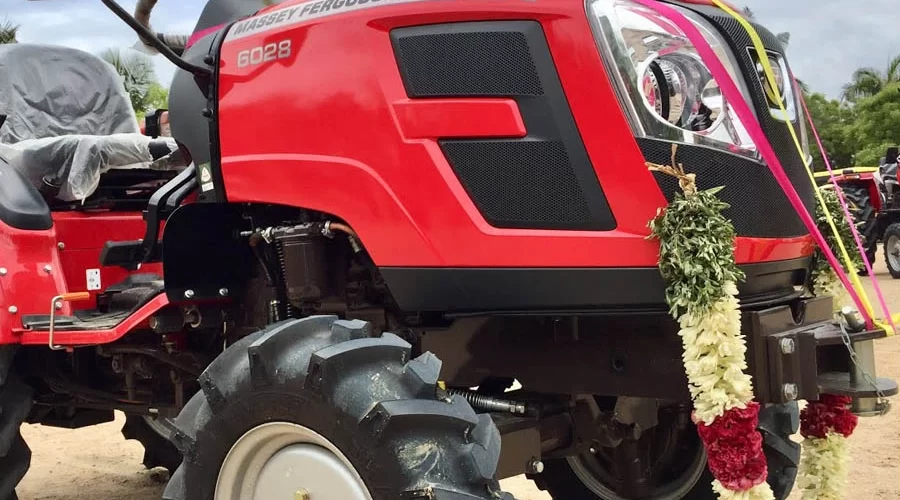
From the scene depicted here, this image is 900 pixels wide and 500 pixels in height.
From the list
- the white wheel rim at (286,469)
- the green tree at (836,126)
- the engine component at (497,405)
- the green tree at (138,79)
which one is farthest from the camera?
the green tree at (836,126)

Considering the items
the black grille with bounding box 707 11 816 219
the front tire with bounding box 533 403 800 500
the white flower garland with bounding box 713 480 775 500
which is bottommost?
the front tire with bounding box 533 403 800 500

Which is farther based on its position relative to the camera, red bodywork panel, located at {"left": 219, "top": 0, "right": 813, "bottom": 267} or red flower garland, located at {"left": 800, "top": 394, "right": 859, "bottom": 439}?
red flower garland, located at {"left": 800, "top": 394, "right": 859, "bottom": 439}

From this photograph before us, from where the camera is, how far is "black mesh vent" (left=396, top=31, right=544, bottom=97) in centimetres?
240

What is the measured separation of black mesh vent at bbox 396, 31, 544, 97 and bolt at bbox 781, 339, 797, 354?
87cm

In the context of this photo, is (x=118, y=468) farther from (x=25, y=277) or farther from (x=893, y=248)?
(x=893, y=248)

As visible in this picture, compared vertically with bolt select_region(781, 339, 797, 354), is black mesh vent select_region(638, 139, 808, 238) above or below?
above

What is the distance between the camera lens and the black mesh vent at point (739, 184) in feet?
7.59

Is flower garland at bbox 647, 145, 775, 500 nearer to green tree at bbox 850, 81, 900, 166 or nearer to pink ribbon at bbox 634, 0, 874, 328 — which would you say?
pink ribbon at bbox 634, 0, 874, 328

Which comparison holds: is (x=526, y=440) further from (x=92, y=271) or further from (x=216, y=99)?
(x=92, y=271)

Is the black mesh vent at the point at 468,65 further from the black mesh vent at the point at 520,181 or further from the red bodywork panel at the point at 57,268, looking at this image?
the red bodywork panel at the point at 57,268

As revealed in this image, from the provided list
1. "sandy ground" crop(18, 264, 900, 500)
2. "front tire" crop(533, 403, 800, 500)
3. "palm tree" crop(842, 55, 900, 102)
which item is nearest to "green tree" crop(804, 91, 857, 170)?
"palm tree" crop(842, 55, 900, 102)

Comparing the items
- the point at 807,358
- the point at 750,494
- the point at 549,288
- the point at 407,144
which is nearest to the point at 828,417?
the point at 807,358

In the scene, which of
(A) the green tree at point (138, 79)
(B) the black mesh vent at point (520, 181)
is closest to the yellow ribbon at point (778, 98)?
(B) the black mesh vent at point (520, 181)

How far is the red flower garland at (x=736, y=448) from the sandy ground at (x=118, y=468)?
7.49ft
